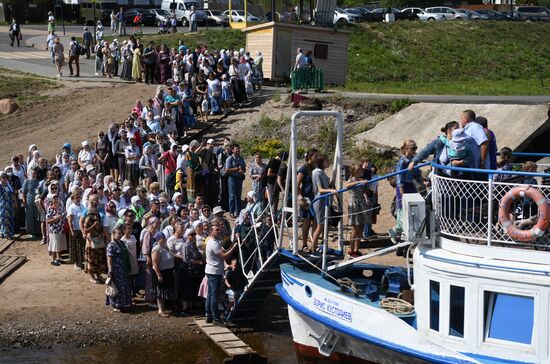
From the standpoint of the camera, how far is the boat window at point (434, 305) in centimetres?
1453

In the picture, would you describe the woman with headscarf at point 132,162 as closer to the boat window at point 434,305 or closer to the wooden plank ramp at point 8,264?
the wooden plank ramp at point 8,264

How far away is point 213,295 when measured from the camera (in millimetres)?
17625

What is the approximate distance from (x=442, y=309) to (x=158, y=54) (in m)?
22.4

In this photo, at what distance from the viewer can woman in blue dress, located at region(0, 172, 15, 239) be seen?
73.6 feet

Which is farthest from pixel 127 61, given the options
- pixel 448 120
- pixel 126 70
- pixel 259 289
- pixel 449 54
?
pixel 449 54

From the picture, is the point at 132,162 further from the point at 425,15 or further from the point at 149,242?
the point at 425,15

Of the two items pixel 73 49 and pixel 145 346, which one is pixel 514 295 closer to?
pixel 145 346

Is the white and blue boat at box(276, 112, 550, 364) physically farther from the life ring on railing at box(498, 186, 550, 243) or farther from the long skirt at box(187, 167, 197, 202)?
the long skirt at box(187, 167, 197, 202)

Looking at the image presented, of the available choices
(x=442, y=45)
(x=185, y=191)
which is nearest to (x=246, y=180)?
(x=185, y=191)

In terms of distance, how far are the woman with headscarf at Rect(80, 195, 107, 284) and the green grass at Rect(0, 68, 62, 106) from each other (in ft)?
53.6

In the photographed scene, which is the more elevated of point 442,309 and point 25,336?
point 442,309

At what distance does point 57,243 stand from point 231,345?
18.1ft

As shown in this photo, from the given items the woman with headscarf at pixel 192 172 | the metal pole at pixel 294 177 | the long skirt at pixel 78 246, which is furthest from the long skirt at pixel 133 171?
the metal pole at pixel 294 177

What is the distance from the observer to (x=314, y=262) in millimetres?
17250
